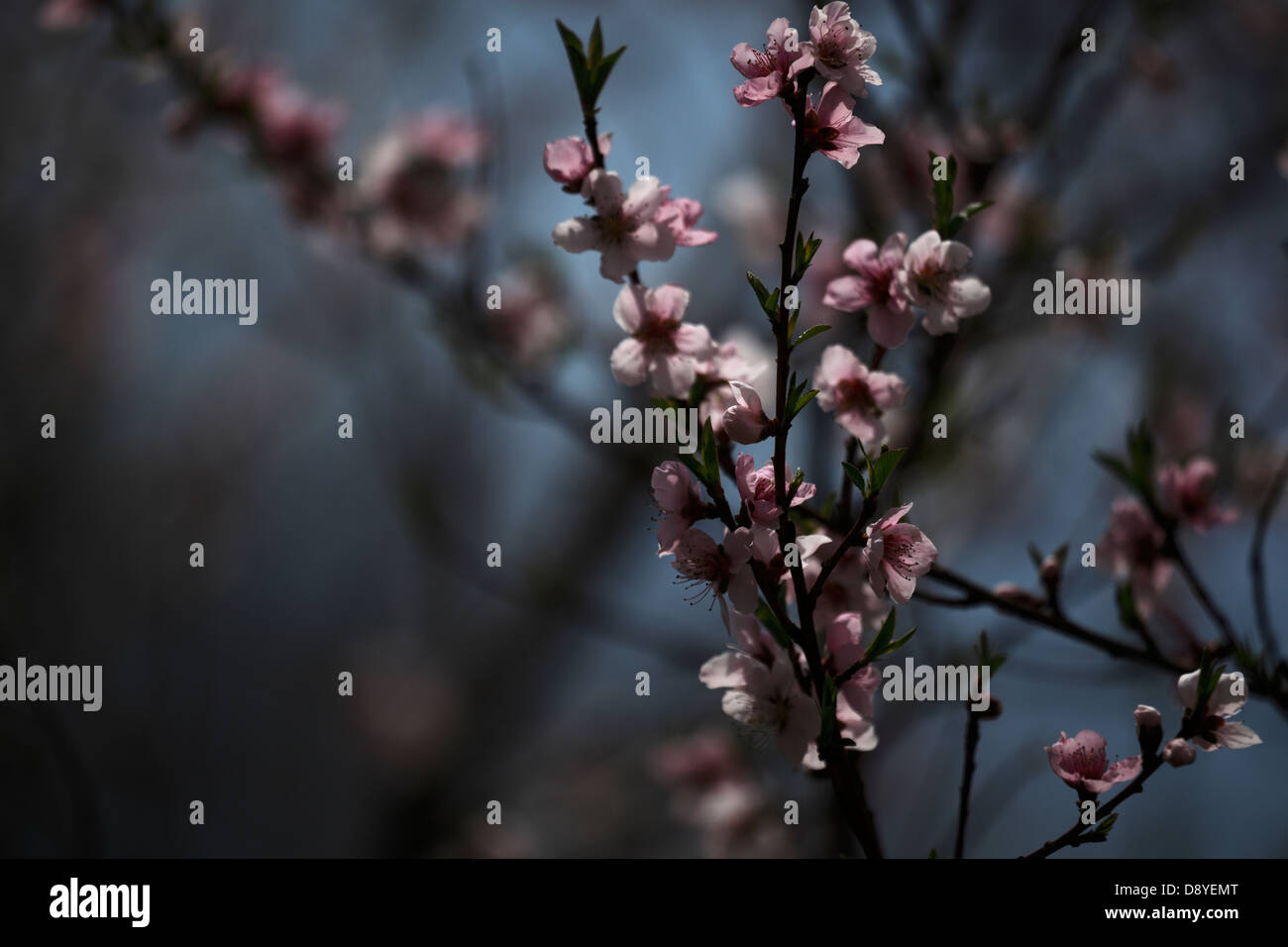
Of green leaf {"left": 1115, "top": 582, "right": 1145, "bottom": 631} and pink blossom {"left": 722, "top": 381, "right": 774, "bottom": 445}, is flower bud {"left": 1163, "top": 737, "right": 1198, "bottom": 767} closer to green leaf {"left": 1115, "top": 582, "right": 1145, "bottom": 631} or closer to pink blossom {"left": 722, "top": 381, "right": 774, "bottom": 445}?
green leaf {"left": 1115, "top": 582, "right": 1145, "bottom": 631}

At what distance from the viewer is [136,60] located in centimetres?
199

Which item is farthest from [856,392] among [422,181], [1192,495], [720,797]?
[422,181]

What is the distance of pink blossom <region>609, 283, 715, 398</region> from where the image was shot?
896 millimetres

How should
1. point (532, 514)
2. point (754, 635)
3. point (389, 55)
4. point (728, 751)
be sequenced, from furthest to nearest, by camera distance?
1. point (532, 514)
2. point (389, 55)
3. point (728, 751)
4. point (754, 635)

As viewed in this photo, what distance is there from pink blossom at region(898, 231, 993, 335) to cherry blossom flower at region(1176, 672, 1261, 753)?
1.35ft

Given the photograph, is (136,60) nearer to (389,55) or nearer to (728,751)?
(728,751)

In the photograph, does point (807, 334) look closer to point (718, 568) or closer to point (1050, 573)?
point (718, 568)

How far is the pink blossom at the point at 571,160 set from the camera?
0.91 meters

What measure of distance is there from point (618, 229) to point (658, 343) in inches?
4.7

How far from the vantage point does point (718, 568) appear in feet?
2.69

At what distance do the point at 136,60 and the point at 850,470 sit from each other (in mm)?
1944

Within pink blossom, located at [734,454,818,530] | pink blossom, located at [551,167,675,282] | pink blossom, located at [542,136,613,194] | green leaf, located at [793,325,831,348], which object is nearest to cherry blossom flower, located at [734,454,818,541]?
pink blossom, located at [734,454,818,530]

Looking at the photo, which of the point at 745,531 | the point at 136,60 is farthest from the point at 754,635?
the point at 136,60
